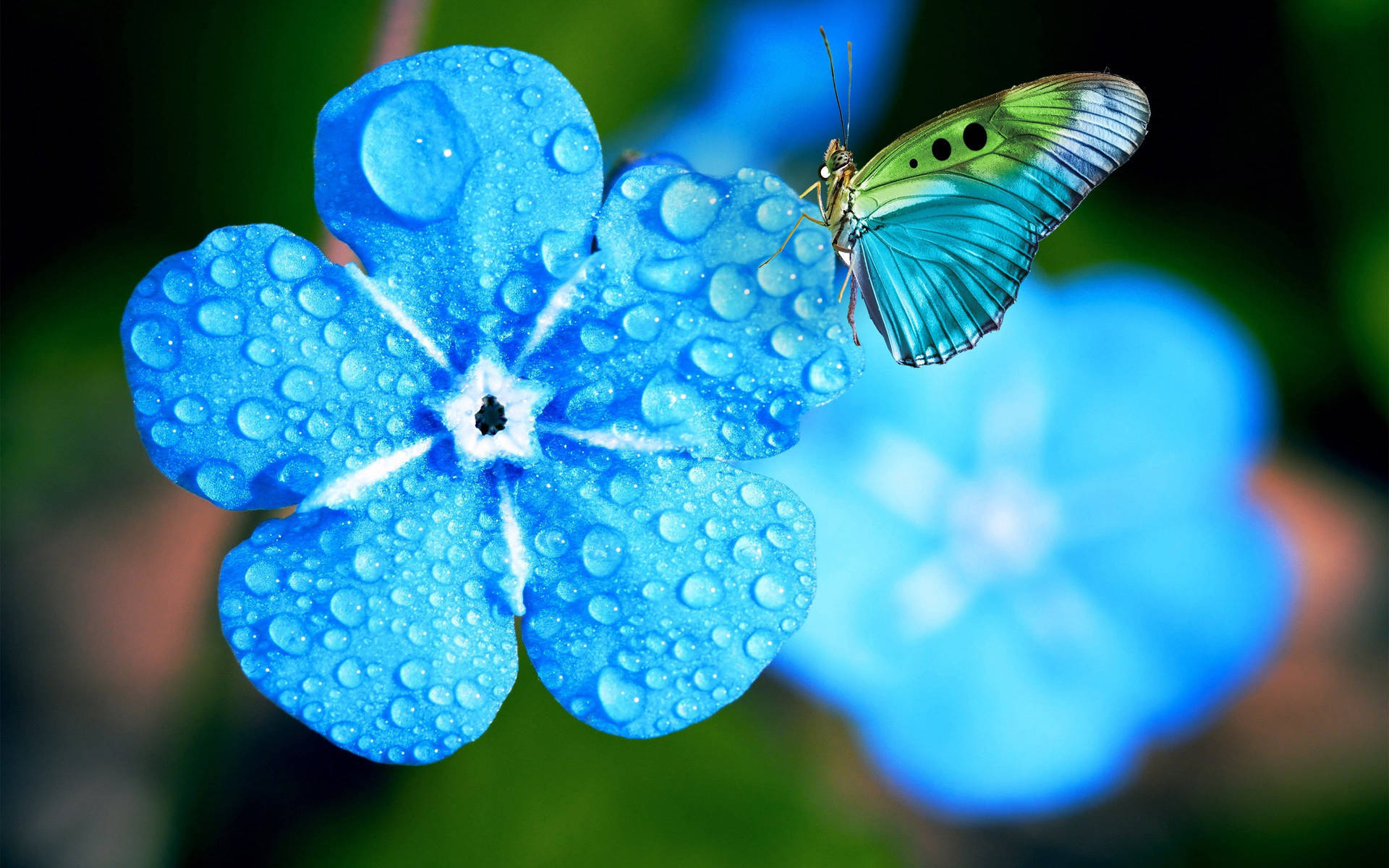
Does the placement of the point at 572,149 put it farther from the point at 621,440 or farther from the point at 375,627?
the point at 375,627

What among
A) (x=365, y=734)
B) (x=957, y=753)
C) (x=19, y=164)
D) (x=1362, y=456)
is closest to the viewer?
(x=365, y=734)

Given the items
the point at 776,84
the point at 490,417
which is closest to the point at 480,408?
the point at 490,417

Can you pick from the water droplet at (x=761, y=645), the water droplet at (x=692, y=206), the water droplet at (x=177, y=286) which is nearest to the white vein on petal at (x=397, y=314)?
Answer: the water droplet at (x=177, y=286)

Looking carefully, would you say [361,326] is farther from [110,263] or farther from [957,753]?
[957,753]

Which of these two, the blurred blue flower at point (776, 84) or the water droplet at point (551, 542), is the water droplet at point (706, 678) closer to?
the water droplet at point (551, 542)

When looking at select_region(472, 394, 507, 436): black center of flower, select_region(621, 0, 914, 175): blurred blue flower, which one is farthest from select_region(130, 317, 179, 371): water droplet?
select_region(621, 0, 914, 175): blurred blue flower

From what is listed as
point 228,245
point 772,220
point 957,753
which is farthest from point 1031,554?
point 228,245
